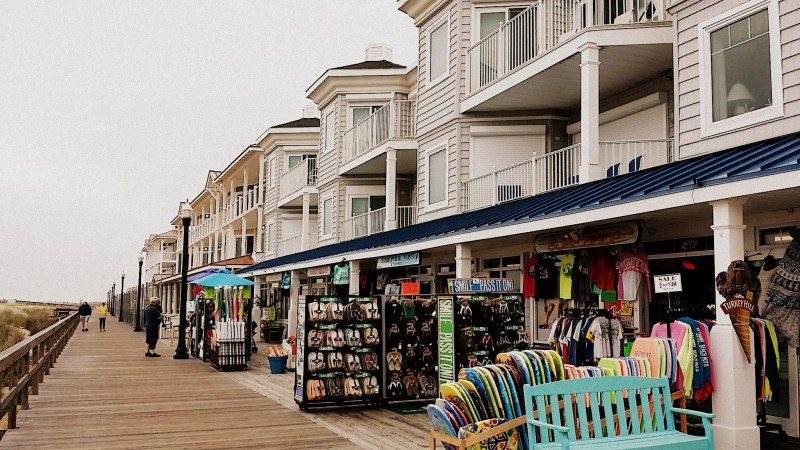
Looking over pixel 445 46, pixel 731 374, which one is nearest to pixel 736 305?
pixel 731 374

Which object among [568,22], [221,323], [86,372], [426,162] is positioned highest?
[568,22]

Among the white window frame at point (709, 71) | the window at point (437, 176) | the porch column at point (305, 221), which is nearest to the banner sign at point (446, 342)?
the white window frame at point (709, 71)

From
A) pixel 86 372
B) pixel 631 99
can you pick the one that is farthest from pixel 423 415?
pixel 86 372

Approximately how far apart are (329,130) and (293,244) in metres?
7.34

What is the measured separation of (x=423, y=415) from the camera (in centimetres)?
1073

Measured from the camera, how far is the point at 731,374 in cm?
757

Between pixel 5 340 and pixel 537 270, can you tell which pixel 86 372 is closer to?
pixel 5 340

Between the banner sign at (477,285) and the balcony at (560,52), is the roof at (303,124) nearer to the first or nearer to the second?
the balcony at (560,52)

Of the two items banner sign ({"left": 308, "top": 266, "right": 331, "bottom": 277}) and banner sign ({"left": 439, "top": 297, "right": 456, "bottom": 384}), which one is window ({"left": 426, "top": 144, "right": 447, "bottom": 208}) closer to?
banner sign ({"left": 308, "top": 266, "right": 331, "bottom": 277})

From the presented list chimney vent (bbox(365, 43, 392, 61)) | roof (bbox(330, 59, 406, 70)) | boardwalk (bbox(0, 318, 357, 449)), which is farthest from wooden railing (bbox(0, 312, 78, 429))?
chimney vent (bbox(365, 43, 392, 61))

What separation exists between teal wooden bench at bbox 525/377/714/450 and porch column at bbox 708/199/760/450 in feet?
6.27

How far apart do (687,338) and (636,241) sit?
2.57 meters

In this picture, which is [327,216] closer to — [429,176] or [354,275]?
[354,275]

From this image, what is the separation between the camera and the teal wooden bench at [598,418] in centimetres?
536
